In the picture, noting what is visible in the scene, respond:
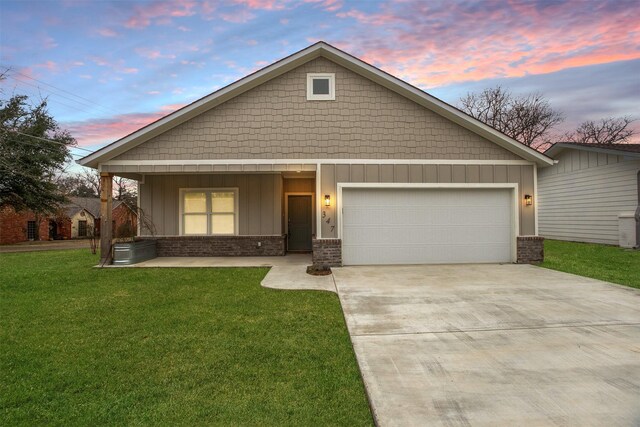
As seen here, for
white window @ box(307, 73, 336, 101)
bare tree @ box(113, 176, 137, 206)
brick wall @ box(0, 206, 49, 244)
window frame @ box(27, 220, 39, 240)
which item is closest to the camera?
white window @ box(307, 73, 336, 101)

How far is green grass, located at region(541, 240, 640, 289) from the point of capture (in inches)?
305

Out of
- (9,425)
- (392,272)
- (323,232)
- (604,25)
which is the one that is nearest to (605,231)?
(604,25)

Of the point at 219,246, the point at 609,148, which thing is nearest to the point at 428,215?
the point at 219,246

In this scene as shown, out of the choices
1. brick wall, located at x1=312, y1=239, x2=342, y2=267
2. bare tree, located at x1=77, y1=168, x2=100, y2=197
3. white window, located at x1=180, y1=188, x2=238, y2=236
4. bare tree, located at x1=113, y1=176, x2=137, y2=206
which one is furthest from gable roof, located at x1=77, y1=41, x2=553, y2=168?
bare tree, located at x1=77, y1=168, x2=100, y2=197

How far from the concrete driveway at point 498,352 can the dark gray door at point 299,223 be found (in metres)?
5.79

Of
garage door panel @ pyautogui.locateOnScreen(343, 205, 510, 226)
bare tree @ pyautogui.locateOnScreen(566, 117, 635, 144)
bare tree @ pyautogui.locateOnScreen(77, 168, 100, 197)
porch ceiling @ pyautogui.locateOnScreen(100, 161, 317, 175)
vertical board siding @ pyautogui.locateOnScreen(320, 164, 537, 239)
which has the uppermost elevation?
bare tree @ pyautogui.locateOnScreen(566, 117, 635, 144)

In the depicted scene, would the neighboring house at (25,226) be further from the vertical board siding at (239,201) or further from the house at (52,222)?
the vertical board siding at (239,201)

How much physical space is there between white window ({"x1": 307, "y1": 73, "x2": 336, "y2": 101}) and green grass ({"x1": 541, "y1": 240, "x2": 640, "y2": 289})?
25.5ft

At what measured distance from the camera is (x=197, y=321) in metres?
4.75

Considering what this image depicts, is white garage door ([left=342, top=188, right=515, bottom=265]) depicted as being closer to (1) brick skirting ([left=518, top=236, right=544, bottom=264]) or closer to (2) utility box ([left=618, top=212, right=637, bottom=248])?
(1) brick skirting ([left=518, top=236, right=544, bottom=264])

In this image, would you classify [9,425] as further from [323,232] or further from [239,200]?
[239,200]

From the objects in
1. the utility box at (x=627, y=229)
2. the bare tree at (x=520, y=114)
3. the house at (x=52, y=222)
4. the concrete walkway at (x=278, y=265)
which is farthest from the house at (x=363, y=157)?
the bare tree at (x=520, y=114)

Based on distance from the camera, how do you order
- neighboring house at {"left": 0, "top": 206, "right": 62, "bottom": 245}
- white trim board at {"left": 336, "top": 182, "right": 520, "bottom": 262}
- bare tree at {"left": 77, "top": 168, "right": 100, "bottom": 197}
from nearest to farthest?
white trim board at {"left": 336, "top": 182, "right": 520, "bottom": 262} → neighboring house at {"left": 0, "top": 206, "right": 62, "bottom": 245} → bare tree at {"left": 77, "top": 168, "right": 100, "bottom": 197}

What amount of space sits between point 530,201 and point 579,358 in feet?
23.8
